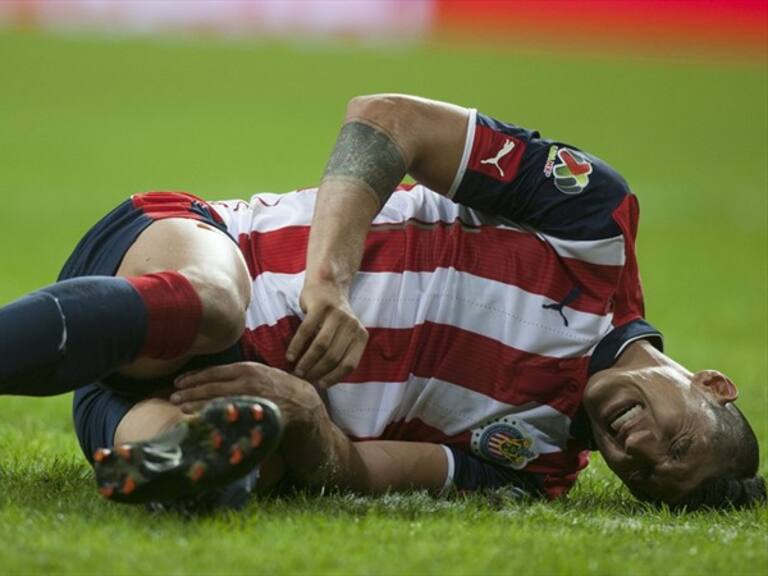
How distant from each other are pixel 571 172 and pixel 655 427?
0.74 metres

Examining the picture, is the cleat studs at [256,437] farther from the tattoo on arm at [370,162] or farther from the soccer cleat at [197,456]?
the tattoo on arm at [370,162]

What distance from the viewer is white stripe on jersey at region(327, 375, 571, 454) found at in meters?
4.03

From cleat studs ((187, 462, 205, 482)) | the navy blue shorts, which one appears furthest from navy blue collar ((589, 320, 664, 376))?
cleat studs ((187, 462, 205, 482))

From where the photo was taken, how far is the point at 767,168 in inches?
635

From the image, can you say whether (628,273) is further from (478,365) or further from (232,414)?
(232,414)

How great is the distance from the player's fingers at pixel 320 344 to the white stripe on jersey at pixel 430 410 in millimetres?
321

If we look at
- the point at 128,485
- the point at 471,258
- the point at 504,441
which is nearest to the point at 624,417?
the point at 504,441

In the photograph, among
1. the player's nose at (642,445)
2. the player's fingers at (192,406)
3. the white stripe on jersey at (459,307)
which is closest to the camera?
the player's fingers at (192,406)

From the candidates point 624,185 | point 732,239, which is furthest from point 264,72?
point 624,185

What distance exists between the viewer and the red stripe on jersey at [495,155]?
4.15m

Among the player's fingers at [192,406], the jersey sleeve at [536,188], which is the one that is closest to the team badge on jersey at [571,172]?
the jersey sleeve at [536,188]

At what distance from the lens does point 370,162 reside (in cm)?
405

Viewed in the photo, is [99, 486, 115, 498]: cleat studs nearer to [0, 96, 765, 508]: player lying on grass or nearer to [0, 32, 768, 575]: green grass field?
[0, 32, 768, 575]: green grass field

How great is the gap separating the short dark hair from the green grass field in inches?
4.7
